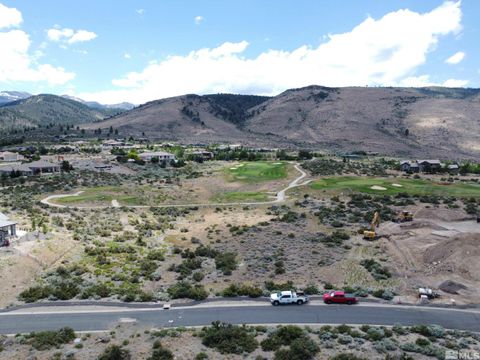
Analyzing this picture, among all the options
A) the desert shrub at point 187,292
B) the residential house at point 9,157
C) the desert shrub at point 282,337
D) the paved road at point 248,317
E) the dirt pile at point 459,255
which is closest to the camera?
the desert shrub at point 282,337

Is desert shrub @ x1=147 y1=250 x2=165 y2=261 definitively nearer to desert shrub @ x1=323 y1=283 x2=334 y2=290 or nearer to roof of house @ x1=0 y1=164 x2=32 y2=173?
desert shrub @ x1=323 y1=283 x2=334 y2=290

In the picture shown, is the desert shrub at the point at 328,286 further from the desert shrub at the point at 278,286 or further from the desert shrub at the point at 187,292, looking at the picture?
the desert shrub at the point at 187,292

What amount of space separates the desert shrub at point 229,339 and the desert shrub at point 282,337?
2.23ft

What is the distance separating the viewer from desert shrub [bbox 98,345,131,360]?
67.1 feet

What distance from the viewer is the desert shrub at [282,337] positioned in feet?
71.9

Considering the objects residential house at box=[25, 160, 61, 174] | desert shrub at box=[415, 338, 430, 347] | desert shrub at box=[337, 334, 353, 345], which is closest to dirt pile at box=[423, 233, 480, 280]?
desert shrub at box=[415, 338, 430, 347]

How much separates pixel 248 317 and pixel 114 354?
882 centimetres

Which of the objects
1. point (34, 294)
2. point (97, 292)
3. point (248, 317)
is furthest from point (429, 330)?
point (34, 294)

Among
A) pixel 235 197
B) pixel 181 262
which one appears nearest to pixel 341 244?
pixel 181 262

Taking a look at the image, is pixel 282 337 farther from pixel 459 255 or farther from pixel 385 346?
pixel 459 255

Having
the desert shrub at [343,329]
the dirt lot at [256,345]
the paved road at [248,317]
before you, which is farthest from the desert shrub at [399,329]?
the desert shrub at [343,329]

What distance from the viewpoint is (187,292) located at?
1140 inches

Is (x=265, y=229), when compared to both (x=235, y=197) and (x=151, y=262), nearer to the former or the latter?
(x=151, y=262)

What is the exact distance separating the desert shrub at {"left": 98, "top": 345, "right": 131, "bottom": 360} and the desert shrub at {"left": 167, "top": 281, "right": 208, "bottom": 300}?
305 inches
